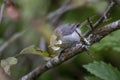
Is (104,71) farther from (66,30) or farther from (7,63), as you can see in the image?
(7,63)

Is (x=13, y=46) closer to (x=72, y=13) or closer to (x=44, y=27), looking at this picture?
(x=72, y=13)

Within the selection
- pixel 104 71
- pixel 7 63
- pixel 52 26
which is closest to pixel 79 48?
pixel 104 71

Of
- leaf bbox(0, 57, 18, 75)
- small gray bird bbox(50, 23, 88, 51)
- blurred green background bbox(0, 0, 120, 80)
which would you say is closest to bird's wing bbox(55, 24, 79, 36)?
small gray bird bbox(50, 23, 88, 51)

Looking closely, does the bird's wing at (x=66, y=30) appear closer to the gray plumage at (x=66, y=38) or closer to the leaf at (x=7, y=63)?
the gray plumage at (x=66, y=38)

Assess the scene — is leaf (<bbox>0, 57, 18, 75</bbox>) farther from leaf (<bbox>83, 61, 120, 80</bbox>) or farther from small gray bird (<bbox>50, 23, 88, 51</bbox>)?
leaf (<bbox>83, 61, 120, 80</bbox>)

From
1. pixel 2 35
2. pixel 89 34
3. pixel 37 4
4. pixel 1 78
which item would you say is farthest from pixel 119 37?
pixel 2 35

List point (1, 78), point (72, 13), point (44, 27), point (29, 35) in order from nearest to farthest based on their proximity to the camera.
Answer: point (44, 27) → point (1, 78) → point (29, 35) → point (72, 13)

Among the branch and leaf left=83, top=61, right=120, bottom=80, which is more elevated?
the branch

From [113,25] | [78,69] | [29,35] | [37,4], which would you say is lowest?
[113,25]
